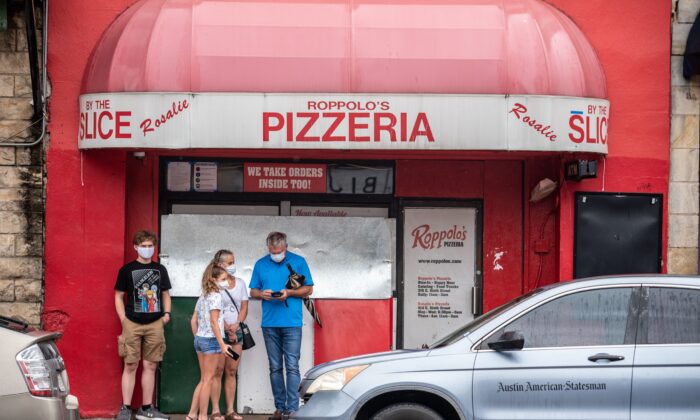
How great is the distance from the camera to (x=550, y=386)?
829 centimetres

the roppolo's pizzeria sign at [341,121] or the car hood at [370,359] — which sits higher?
the roppolo's pizzeria sign at [341,121]

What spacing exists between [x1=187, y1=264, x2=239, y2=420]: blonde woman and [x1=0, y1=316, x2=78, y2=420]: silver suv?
10.4ft

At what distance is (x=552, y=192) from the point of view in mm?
12680

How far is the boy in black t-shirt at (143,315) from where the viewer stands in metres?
11.7

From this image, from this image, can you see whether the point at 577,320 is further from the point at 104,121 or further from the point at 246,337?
the point at 104,121

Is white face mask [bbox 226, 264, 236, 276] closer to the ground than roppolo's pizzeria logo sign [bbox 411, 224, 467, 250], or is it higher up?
closer to the ground

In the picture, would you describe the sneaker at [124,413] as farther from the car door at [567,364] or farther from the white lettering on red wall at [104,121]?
the car door at [567,364]

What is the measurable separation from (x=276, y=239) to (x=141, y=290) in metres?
1.48

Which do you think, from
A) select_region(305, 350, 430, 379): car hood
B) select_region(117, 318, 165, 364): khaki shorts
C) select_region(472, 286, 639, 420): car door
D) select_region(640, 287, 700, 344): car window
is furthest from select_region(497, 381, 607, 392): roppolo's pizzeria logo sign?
select_region(117, 318, 165, 364): khaki shorts

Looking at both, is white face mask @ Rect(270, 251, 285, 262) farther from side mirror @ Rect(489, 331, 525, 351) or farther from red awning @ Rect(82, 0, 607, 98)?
side mirror @ Rect(489, 331, 525, 351)

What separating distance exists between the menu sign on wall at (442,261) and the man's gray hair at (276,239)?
5.80ft

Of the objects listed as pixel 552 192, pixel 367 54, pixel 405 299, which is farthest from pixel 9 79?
pixel 552 192

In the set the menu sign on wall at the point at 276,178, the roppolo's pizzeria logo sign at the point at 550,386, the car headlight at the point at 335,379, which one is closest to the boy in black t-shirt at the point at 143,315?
the menu sign on wall at the point at 276,178

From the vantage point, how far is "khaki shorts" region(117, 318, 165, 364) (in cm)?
1164
